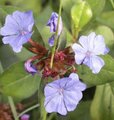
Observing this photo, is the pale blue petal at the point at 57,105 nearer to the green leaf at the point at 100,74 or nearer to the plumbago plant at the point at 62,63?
the plumbago plant at the point at 62,63

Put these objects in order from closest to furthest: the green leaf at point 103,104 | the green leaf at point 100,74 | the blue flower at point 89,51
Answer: the blue flower at point 89,51, the green leaf at point 100,74, the green leaf at point 103,104

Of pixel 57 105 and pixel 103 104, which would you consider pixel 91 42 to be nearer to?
pixel 57 105

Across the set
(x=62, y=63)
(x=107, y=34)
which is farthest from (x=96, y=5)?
(x=62, y=63)

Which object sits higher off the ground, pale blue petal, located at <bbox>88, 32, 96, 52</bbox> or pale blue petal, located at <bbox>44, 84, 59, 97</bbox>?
pale blue petal, located at <bbox>88, 32, 96, 52</bbox>

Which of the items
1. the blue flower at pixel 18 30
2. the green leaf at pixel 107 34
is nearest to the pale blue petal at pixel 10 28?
the blue flower at pixel 18 30

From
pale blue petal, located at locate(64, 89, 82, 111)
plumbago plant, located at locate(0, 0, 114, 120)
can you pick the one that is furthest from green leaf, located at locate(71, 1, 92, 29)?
pale blue petal, located at locate(64, 89, 82, 111)

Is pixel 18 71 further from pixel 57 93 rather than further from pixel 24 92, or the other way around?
pixel 57 93

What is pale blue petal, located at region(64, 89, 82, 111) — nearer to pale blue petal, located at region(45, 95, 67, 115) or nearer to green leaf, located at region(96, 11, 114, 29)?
pale blue petal, located at region(45, 95, 67, 115)
